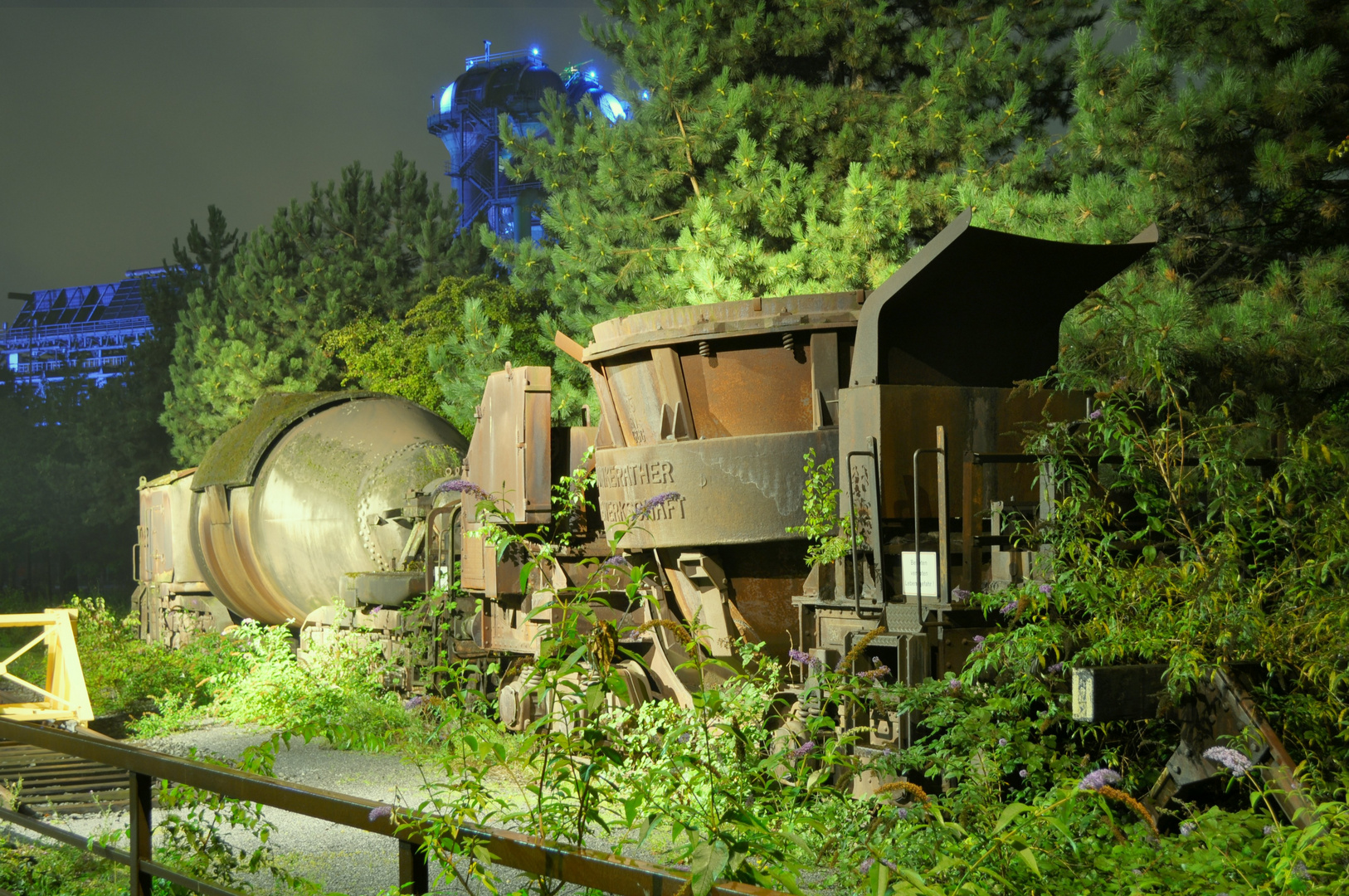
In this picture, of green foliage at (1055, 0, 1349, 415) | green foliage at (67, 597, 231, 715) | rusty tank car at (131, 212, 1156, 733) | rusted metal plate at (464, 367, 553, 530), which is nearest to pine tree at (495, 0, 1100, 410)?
green foliage at (1055, 0, 1349, 415)

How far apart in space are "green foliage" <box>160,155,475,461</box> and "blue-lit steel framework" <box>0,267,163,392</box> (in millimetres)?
11365

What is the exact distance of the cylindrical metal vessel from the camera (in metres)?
13.0

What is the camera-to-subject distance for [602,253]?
59.6ft

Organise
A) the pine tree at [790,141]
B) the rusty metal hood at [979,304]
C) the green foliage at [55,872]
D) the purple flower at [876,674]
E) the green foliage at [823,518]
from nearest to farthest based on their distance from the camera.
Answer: the green foliage at [55,872] → the purple flower at [876,674] → the green foliage at [823,518] → the rusty metal hood at [979,304] → the pine tree at [790,141]

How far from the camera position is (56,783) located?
916cm

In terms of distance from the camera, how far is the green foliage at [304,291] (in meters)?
32.3

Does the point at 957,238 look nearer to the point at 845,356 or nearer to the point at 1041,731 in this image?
the point at 845,356

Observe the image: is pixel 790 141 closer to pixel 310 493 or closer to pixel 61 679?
pixel 310 493

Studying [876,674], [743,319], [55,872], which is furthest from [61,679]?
[876,674]

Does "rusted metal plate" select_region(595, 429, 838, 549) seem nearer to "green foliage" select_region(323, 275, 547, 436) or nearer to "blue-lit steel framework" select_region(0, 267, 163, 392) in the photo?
"green foliage" select_region(323, 275, 547, 436)

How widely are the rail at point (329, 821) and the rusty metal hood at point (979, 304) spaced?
4.84 metres

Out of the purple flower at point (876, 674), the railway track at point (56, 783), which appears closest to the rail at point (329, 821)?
the purple flower at point (876, 674)

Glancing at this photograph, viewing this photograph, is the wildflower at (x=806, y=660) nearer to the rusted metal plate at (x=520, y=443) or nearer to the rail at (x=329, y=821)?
the rail at (x=329, y=821)

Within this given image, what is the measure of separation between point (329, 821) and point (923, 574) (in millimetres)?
4297
